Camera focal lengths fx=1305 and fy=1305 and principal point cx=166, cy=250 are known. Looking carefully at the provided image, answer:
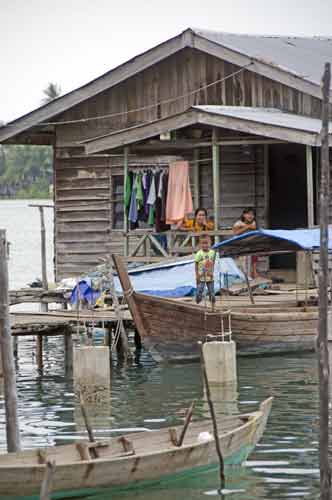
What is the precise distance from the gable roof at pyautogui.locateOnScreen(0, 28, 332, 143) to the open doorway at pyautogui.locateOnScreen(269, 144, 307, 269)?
5.67 feet

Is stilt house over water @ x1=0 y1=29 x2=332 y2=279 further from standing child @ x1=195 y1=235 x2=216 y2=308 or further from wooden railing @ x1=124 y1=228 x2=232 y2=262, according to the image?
standing child @ x1=195 y1=235 x2=216 y2=308

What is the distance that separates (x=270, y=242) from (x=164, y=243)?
A: 431 centimetres

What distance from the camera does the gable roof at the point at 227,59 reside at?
25.6 metres

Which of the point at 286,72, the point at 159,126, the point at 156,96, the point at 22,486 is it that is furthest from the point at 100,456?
the point at 156,96

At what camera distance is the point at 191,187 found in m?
27.1

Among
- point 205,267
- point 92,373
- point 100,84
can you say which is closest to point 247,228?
point 205,267

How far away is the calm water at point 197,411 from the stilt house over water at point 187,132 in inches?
149

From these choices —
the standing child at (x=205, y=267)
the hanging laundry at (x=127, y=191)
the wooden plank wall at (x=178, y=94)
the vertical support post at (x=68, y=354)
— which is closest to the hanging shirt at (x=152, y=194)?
the hanging laundry at (x=127, y=191)

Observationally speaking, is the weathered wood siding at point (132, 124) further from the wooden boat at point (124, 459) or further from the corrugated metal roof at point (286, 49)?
the wooden boat at point (124, 459)

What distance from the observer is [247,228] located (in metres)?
23.5

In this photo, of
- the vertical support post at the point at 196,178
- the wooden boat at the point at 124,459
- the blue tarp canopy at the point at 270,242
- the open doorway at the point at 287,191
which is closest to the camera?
the wooden boat at the point at 124,459

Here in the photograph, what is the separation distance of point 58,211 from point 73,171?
0.96 metres

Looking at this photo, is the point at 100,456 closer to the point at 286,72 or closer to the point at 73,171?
the point at 286,72

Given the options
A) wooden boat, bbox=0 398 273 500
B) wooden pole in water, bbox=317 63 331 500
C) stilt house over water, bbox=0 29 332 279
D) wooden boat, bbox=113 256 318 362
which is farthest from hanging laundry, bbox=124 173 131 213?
wooden pole in water, bbox=317 63 331 500
